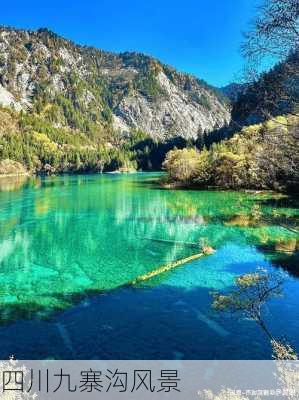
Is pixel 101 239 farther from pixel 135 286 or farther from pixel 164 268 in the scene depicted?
pixel 135 286

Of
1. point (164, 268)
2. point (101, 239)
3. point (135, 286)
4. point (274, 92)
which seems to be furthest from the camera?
point (101, 239)

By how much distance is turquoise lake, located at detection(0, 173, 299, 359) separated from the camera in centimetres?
2152

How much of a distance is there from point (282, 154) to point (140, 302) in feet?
59.4

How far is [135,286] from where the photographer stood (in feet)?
104

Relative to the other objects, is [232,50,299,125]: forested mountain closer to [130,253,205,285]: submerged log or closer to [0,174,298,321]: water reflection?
[0,174,298,321]: water reflection

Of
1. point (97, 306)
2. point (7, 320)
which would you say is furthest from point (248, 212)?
point (7, 320)

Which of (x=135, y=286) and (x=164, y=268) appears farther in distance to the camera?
(x=164, y=268)

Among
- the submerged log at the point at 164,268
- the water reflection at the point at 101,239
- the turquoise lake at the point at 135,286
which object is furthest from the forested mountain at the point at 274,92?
the submerged log at the point at 164,268

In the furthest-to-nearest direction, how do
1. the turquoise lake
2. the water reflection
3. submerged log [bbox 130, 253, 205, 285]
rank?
submerged log [bbox 130, 253, 205, 285]
the water reflection
the turquoise lake

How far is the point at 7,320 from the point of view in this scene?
2517 cm

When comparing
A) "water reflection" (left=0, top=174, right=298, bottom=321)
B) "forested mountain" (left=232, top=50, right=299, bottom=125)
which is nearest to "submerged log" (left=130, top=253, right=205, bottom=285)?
"water reflection" (left=0, top=174, right=298, bottom=321)

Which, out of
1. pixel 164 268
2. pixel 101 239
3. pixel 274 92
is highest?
pixel 274 92

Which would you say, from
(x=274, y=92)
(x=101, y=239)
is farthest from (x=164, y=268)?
(x=274, y=92)

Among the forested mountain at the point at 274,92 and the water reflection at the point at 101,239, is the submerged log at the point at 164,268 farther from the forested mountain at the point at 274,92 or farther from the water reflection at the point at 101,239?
the forested mountain at the point at 274,92
